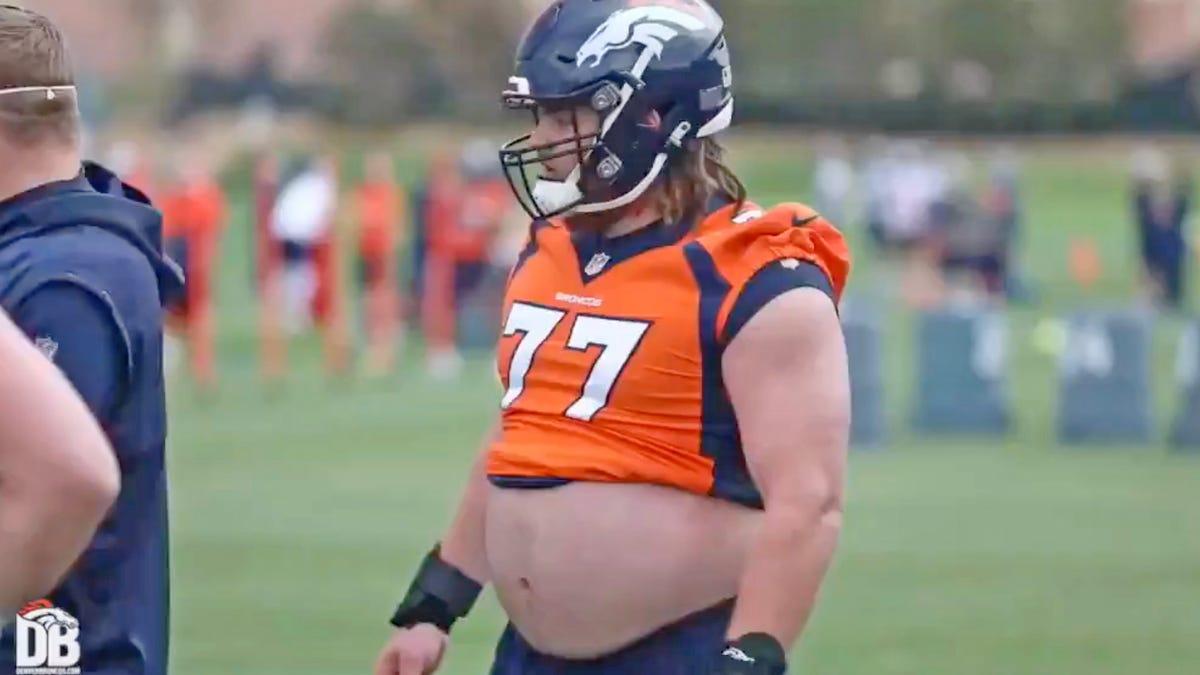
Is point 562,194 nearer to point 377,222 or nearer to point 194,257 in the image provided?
point 194,257

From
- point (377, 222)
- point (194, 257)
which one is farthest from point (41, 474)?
point (377, 222)

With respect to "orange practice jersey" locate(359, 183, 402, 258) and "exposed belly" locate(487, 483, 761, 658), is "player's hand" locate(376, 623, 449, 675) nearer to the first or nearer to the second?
"exposed belly" locate(487, 483, 761, 658)

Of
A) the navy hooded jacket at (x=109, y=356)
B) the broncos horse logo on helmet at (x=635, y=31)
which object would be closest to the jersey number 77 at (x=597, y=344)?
the broncos horse logo on helmet at (x=635, y=31)

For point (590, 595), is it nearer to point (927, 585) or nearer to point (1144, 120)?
point (927, 585)

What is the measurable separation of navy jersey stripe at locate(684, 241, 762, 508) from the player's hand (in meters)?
0.72

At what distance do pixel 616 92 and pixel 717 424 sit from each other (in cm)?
61

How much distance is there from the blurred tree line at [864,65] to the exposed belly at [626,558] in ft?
187

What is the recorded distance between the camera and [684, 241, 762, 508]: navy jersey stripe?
14.7 feet

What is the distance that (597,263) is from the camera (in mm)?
4652

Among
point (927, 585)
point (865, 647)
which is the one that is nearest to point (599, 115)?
point (865, 647)

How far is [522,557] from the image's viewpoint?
461 cm

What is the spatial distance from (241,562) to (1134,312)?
28.4 ft

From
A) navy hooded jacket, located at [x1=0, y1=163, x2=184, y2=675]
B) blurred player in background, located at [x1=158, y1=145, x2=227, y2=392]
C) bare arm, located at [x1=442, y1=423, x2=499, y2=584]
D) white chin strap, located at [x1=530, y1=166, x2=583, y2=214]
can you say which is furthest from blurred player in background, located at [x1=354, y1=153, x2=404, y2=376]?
navy hooded jacket, located at [x1=0, y1=163, x2=184, y2=675]

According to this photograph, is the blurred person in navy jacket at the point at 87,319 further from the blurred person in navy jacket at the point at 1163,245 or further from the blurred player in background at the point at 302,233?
the blurred person in navy jacket at the point at 1163,245
